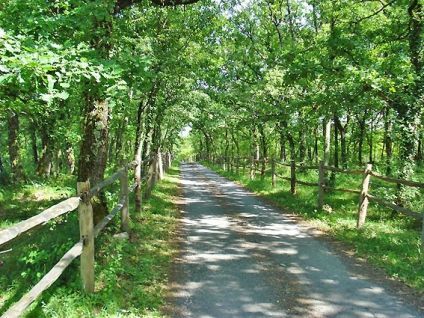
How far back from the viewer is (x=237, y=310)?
517 cm

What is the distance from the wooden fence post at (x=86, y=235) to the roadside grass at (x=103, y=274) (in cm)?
14

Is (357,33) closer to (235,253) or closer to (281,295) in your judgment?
(235,253)

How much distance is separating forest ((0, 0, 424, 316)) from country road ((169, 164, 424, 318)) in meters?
0.73

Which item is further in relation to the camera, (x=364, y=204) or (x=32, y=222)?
(x=364, y=204)

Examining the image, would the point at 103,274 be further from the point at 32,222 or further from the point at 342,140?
the point at 342,140

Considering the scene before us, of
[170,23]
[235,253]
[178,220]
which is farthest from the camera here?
[170,23]

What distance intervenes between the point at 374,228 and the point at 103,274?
6302mm

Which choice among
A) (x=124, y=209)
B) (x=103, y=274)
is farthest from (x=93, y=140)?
(x=103, y=274)

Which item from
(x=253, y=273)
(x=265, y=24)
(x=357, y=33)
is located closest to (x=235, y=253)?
(x=253, y=273)

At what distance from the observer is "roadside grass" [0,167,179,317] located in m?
4.82

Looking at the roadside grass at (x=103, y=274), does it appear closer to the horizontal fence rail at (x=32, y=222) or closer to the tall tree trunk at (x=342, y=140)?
the horizontal fence rail at (x=32, y=222)

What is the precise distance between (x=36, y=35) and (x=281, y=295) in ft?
16.2

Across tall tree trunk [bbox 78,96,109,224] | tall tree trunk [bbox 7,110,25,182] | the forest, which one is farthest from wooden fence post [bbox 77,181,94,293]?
tall tree trunk [bbox 7,110,25,182]

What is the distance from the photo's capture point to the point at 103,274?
18.8 ft
